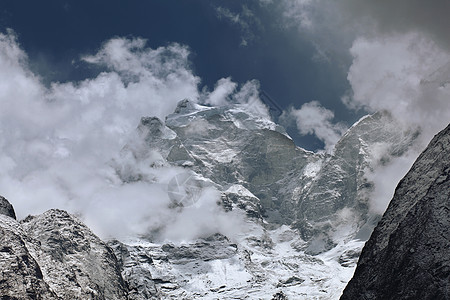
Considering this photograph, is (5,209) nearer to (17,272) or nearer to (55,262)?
(55,262)

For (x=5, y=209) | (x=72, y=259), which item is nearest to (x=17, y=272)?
(x=5, y=209)

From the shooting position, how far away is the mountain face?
2519 centimetres

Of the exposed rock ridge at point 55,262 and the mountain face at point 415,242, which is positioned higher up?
the exposed rock ridge at point 55,262

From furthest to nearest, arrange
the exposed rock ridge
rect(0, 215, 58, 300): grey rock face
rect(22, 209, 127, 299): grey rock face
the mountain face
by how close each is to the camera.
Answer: rect(22, 209, 127, 299): grey rock face
the exposed rock ridge
rect(0, 215, 58, 300): grey rock face
the mountain face

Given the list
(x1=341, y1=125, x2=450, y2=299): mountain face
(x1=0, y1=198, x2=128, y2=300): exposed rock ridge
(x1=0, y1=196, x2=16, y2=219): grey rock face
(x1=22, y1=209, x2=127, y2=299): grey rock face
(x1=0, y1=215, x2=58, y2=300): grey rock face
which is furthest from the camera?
(x1=0, y1=196, x2=16, y2=219): grey rock face

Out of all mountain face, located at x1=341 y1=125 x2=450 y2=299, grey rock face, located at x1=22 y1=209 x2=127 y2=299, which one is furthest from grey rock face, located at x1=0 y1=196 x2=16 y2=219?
mountain face, located at x1=341 y1=125 x2=450 y2=299

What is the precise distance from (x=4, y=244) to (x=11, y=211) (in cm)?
2233

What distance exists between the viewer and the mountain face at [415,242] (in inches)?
992

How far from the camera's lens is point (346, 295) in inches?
1187

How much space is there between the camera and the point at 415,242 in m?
26.5

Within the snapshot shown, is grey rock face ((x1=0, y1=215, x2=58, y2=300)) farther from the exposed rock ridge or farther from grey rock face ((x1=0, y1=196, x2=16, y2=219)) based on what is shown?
grey rock face ((x1=0, y1=196, x2=16, y2=219))

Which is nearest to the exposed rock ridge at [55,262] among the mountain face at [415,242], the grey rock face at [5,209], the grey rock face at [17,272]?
the grey rock face at [17,272]

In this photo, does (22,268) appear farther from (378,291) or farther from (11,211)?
(378,291)

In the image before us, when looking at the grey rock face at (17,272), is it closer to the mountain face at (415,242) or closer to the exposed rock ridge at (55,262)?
the exposed rock ridge at (55,262)
